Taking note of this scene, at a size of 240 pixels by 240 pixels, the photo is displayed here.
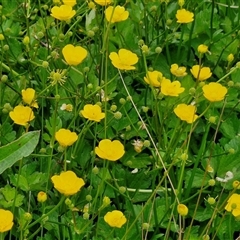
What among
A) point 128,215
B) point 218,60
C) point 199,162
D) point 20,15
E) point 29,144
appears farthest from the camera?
point 20,15

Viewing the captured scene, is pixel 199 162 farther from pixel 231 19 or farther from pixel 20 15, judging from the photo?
pixel 20 15

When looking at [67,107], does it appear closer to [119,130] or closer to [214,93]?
[119,130]

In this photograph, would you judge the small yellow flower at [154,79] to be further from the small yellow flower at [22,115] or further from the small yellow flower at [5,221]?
the small yellow flower at [5,221]

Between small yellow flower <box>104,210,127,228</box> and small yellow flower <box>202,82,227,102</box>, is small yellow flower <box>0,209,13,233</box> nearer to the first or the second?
small yellow flower <box>104,210,127,228</box>

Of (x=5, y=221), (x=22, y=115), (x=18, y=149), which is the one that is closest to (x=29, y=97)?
(x=22, y=115)

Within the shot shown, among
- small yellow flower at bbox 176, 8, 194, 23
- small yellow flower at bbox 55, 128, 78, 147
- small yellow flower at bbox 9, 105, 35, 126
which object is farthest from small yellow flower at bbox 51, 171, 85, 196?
small yellow flower at bbox 176, 8, 194, 23

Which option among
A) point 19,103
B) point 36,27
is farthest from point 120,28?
point 19,103
